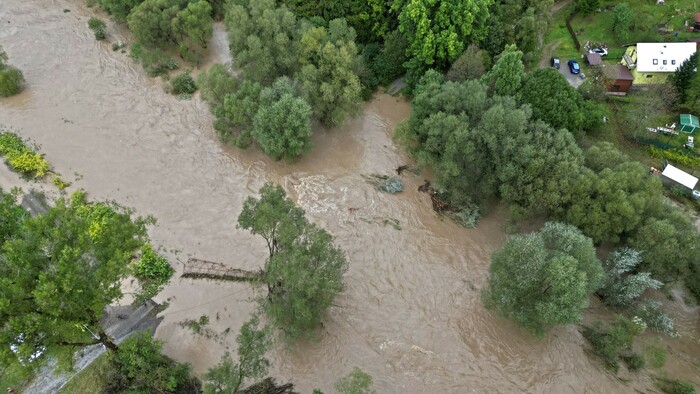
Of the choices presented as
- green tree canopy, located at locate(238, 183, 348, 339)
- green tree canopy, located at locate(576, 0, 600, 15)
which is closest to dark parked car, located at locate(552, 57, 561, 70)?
green tree canopy, located at locate(576, 0, 600, 15)

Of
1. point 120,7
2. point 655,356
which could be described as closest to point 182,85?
point 120,7

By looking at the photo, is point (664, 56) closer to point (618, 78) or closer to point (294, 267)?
point (618, 78)

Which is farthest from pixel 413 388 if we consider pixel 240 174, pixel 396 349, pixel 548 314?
pixel 240 174

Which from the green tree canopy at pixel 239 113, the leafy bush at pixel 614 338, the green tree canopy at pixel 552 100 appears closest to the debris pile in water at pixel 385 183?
the green tree canopy at pixel 239 113

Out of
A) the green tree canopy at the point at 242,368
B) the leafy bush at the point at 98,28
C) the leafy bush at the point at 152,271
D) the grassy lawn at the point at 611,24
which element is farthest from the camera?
the leafy bush at the point at 98,28

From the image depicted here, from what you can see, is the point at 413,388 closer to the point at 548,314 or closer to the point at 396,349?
the point at 396,349

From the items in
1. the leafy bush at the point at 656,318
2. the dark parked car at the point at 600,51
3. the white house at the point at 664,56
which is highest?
the white house at the point at 664,56

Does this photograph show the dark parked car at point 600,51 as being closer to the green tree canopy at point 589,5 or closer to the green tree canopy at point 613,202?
the green tree canopy at point 589,5
